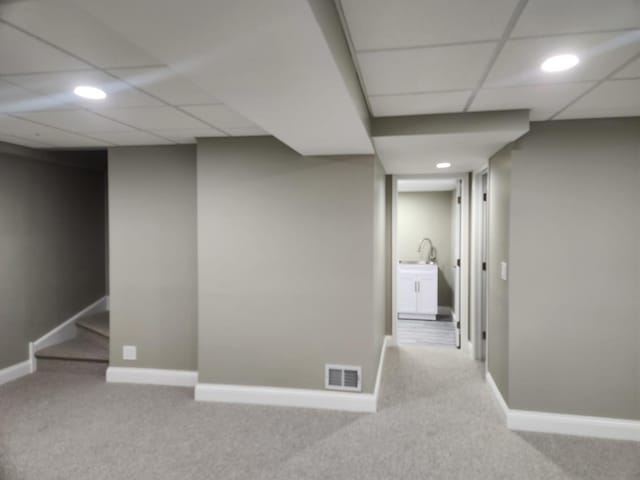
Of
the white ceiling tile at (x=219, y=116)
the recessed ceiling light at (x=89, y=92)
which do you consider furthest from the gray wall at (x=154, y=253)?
the recessed ceiling light at (x=89, y=92)

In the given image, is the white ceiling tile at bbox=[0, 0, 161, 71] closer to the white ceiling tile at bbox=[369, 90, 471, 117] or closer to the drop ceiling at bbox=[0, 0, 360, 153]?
the drop ceiling at bbox=[0, 0, 360, 153]

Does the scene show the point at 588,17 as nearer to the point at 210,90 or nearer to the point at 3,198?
the point at 210,90

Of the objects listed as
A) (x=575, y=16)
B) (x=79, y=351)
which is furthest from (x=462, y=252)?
(x=79, y=351)

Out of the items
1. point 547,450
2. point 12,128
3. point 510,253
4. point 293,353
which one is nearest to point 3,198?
point 12,128

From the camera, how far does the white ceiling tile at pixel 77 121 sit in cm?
257

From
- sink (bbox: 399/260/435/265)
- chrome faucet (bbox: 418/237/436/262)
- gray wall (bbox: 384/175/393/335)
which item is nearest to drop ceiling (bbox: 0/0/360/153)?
gray wall (bbox: 384/175/393/335)

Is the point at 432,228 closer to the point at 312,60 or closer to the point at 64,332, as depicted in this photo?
the point at 64,332

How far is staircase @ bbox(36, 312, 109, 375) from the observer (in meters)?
3.95

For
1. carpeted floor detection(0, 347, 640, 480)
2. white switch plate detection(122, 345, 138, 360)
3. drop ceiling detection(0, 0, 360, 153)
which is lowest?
carpeted floor detection(0, 347, 640, 480)

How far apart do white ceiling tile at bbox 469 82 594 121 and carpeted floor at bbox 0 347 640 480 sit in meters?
2.18

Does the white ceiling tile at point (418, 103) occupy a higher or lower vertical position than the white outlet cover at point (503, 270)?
higher

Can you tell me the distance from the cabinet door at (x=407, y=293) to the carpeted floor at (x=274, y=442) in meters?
2.72

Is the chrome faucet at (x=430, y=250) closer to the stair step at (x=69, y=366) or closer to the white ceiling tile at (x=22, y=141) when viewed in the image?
the stair step at (x=69, y=366)

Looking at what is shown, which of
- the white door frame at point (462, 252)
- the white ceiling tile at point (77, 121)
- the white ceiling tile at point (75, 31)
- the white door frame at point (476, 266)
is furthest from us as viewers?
the white door frame at point (462, 252)
